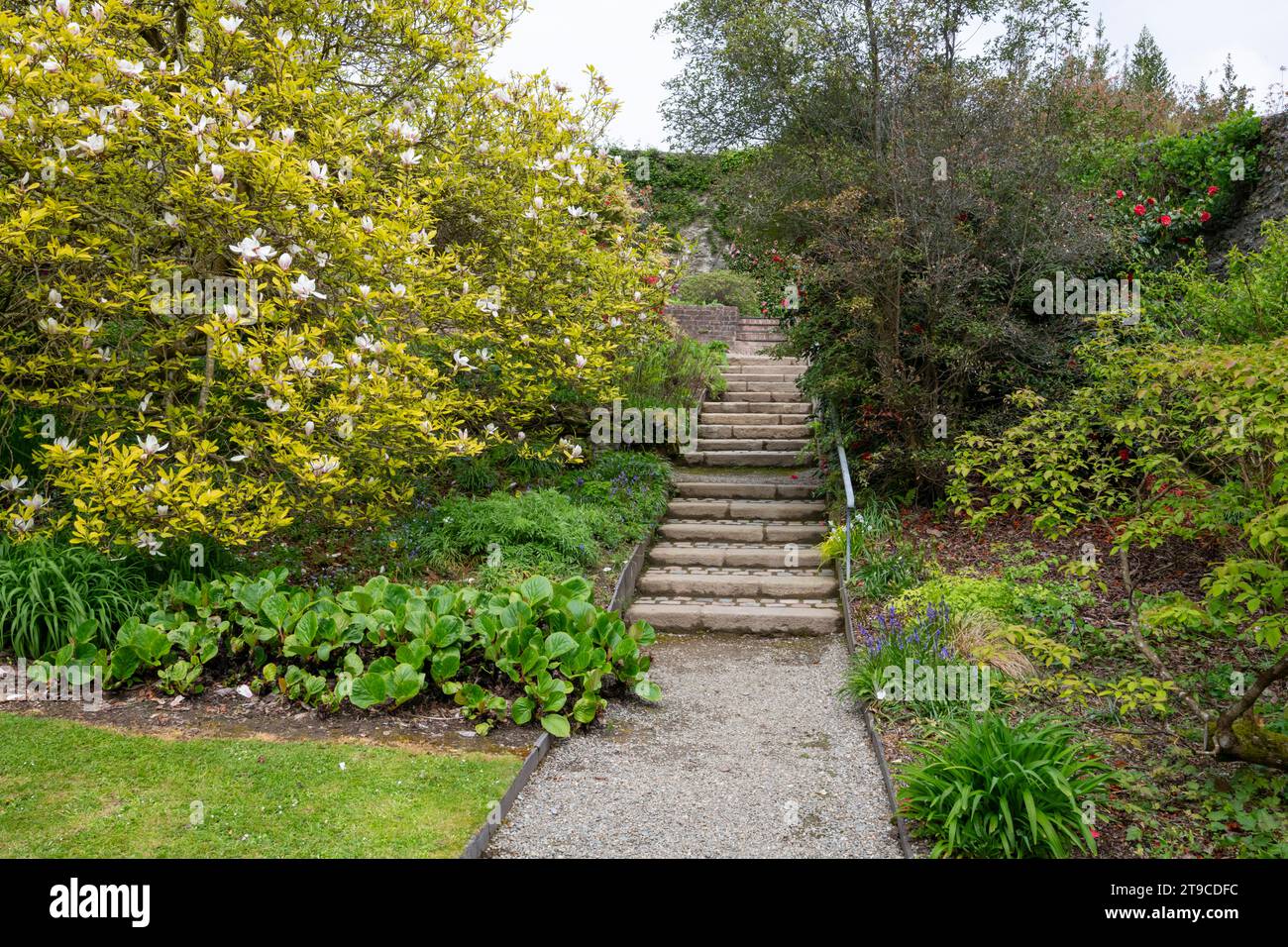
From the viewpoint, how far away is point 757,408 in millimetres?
12602

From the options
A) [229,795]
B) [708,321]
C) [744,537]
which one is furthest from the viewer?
[708,321]

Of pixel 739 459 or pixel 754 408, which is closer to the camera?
pixel 739 459

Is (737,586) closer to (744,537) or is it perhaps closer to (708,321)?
(744,537)

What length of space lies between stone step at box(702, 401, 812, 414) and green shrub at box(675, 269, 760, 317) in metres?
5.81

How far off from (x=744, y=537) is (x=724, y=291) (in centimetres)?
1018

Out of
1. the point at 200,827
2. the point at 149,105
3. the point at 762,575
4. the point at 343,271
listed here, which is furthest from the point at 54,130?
the point at 762,575

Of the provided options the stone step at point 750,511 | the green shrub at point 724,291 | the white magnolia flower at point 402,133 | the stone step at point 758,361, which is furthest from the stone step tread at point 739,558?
the green shrub at point 724,291

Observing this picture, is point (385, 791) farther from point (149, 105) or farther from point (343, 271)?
point (149, 105)

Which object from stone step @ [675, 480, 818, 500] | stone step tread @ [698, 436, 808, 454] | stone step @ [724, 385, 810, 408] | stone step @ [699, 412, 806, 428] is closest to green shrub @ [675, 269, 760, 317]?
stone step @ [724, 385, 810, 408]

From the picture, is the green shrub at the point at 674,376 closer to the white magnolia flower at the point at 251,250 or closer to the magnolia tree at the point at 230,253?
the magnolia tree at the point at 230,253

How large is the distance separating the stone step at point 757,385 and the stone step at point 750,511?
392cm

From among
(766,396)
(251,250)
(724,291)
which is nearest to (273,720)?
(251,250)

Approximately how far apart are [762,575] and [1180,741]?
164 inches

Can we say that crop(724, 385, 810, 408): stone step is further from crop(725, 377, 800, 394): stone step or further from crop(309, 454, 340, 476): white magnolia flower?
crop(309, 454, 340, 476): white magnolia flower
